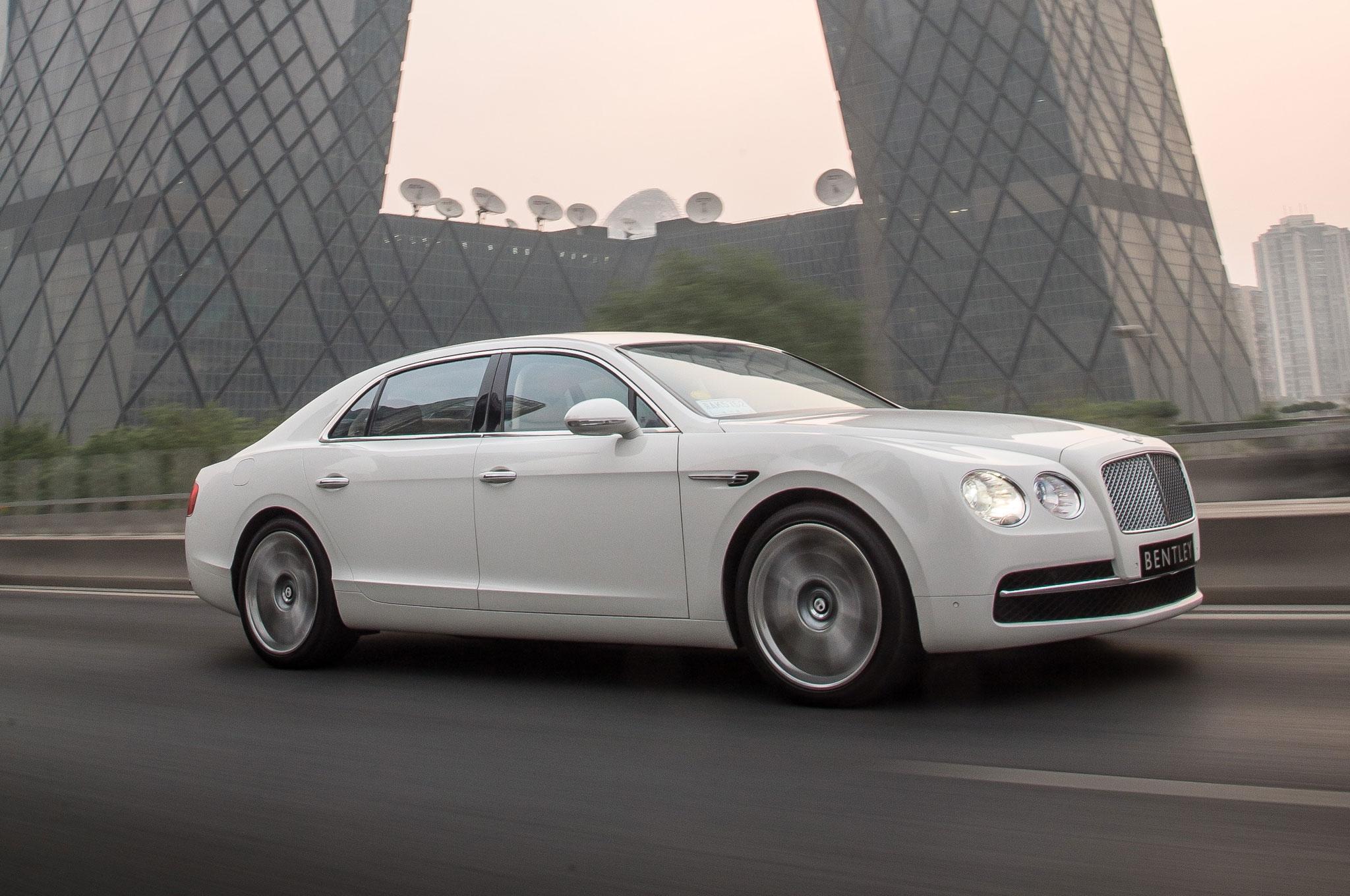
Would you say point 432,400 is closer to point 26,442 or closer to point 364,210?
point 26,442

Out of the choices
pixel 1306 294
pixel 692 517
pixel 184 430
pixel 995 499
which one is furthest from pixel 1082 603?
pixel 1306 294

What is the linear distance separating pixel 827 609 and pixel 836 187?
6780 cm

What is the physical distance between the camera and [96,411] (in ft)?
213

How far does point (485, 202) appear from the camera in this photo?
79875mm

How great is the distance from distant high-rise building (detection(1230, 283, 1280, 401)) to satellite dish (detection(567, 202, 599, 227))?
135 feet

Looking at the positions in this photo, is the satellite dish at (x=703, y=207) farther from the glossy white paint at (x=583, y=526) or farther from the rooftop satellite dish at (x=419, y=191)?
the glossy white paint at (x=583, y=526)

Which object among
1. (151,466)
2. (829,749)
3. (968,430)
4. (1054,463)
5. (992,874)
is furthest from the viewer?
(151,466)

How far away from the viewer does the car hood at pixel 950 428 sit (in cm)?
449

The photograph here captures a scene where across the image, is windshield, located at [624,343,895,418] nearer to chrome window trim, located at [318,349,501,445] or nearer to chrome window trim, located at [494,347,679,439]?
chrome window trim, located at [494,347,679,439]

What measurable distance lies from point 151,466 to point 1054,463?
693 inches

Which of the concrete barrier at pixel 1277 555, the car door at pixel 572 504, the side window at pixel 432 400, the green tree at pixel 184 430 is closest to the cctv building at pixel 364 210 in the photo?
the green tree at pixel 184 430

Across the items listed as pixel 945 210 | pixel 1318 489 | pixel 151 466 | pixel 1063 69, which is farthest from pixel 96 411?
pixel 1318 489

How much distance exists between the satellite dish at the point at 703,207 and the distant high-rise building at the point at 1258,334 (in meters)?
30.6

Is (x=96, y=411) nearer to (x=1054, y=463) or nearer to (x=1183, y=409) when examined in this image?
(x=1183, y=409)
